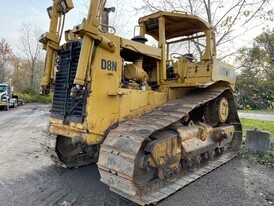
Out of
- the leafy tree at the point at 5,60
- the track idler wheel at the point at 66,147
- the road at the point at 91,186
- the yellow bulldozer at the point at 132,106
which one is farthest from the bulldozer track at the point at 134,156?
the leafy tree at the point at 5,60

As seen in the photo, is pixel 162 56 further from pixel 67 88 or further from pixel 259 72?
pixel 259 72

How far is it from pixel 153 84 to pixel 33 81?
39302mm

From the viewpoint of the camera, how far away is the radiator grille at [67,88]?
3.61 meters

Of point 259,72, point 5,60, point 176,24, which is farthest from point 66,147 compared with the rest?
point 5,60

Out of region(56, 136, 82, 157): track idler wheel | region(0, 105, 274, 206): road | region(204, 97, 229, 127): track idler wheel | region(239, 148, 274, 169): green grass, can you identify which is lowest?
region(0, 105, 274, 206): road

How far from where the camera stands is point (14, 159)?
5.29m

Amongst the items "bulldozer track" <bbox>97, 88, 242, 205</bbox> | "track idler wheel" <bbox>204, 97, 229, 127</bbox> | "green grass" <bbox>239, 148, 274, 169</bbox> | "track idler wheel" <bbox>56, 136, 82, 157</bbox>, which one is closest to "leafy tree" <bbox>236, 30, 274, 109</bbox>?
"green grass" <bbox>239, 148, 274, 169</bbox>

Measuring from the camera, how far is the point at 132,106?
3953mm

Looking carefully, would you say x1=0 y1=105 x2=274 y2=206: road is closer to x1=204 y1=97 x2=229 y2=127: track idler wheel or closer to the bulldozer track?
the bulldozer track

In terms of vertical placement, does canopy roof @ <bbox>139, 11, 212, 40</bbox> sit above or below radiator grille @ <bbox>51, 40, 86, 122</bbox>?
above

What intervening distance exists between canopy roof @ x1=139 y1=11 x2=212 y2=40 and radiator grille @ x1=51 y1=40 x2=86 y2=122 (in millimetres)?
1937

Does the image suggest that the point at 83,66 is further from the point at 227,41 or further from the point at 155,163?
the point at 227,41

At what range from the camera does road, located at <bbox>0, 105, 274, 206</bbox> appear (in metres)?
3.35

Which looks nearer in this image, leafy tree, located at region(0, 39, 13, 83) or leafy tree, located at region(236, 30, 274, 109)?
leafy tree, located at region(236, 30, 274, 109)
